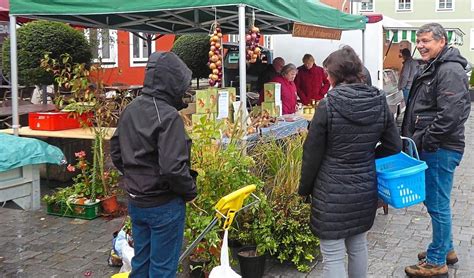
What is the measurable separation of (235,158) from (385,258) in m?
1.61

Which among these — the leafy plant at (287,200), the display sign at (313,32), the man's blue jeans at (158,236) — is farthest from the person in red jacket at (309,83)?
the man's blue jeans at (158,236)

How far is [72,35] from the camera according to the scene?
36.1 feet

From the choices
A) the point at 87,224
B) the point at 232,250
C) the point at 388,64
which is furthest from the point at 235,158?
the point at 388,64

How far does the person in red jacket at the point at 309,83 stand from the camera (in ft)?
32.7

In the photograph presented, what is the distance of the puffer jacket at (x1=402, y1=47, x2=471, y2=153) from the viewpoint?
A: 4.01 meters

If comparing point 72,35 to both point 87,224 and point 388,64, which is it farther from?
point 388,64

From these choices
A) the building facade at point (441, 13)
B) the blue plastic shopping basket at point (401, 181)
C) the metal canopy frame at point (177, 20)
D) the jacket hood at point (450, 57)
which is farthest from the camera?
the building facade at point (441, 13)

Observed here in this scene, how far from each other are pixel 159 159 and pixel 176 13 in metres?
5.81

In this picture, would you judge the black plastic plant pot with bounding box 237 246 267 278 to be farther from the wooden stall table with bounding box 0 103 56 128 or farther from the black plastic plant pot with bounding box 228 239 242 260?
the wooden stall table with bounding box 0 103 56 128

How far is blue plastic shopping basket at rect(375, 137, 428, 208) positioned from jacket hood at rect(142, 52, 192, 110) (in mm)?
A: 1322

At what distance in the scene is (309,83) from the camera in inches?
392

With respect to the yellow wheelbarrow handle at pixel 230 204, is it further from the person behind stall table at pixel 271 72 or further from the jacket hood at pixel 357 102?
the person behind stall table at pixel 271 72

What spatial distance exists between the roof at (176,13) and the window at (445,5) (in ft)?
128

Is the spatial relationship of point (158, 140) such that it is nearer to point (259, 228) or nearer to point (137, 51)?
point (259, 228)
